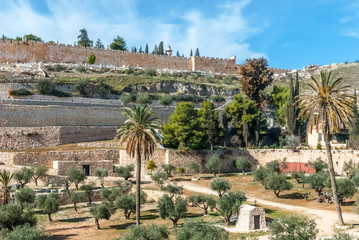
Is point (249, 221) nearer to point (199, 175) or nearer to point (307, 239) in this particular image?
point (307, 239)

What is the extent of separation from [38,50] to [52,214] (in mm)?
49073

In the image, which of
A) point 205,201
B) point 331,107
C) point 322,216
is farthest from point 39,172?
point 331,107

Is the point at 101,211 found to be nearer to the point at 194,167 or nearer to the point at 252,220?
the point at 252,220

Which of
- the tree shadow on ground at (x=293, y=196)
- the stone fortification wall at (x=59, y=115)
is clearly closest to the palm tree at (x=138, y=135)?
the tree shadow on ground at (x=293, y=196)

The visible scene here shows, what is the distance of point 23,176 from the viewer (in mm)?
26375

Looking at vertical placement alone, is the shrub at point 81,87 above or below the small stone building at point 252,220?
above

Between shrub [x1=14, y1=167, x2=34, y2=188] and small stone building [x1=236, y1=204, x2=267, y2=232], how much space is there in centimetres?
1560

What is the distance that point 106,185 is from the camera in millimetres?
30328

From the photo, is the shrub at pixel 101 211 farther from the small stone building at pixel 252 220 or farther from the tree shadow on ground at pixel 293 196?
the tree shadow on ground at pixel 293 196

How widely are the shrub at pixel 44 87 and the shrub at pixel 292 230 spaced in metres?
36.4

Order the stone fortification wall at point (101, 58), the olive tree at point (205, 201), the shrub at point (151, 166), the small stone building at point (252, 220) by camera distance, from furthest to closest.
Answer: the stone fortification wall at point (101, 58)
the shrub at point (151, 166)
the olive tree at point (205, 201)
the small stone building at point (252, 220)

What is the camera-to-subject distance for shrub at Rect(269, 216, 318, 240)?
13.2 m

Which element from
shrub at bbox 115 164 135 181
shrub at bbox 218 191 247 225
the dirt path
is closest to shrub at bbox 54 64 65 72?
shrub at bbox 115 164 135 181

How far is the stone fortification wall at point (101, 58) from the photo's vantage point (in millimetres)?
64188
